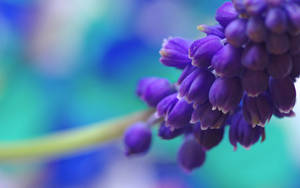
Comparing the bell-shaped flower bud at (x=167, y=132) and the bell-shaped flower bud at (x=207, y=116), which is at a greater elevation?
the bell-shaped flower bud at (x=167, y=132)

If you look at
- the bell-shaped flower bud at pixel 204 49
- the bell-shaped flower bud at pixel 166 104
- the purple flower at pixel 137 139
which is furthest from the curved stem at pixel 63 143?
the bell-shaped flower bud at pixel 204 49

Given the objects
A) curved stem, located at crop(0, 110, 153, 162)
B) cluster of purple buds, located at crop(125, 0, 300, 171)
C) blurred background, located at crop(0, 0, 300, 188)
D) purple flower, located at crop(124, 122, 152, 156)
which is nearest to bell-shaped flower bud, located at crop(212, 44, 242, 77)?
cluster of purple buds, located at crop(125, 0, 300, 171)

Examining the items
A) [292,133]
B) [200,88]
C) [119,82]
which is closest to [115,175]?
[119,82]

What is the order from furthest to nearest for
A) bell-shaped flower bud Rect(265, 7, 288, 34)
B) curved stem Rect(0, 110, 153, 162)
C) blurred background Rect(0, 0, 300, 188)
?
1. blurred background Rect(0, 0, 300, 188)
2. curved stem Rect(0, 110, 153, 162)
3. bell-shaped flower bud Rect(265, 7, 288, 34)

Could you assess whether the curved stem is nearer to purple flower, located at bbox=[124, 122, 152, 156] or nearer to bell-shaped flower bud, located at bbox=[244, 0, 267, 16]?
purple flower, located at bbox=[124, 122, 152, 156]

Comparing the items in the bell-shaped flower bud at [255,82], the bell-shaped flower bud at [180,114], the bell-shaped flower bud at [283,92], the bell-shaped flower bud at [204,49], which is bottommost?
the bell-shaped flower bud at [283,92]

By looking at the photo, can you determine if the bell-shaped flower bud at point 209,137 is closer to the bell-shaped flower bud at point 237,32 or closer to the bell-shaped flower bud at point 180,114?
the bell-shaped flower bud at point 180,114

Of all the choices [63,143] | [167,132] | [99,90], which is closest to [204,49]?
[167,132]

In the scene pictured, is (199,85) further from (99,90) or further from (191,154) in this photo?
(99,90)
